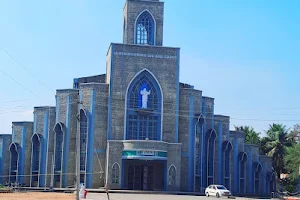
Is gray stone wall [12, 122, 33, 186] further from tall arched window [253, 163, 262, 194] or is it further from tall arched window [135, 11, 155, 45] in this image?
tall arched window [253, 163, 262, 194]

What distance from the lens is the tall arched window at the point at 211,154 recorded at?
49.2 meters

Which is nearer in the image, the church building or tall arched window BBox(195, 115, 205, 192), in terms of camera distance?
the church building

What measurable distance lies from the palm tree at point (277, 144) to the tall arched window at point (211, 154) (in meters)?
20.3

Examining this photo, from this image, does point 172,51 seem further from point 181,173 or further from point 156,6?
point 181,173

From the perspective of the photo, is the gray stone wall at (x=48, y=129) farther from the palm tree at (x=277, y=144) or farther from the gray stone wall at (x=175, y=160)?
the palm tree at (x=277, y=144)

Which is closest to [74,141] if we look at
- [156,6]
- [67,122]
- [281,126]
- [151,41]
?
[67,122]

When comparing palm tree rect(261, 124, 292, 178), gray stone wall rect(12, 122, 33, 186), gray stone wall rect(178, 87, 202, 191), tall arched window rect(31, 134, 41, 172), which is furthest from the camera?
palm tree rect(261, 124, 292, 178)

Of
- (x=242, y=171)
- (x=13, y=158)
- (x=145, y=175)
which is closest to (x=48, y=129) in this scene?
(x=13, y=158)

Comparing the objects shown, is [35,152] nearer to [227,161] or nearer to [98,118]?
[98,118]

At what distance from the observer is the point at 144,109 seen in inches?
1836

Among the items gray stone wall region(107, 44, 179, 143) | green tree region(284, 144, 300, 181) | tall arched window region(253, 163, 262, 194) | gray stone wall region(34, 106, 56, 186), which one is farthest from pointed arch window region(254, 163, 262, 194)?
gray stone wall region(34, 106, 56, 186)

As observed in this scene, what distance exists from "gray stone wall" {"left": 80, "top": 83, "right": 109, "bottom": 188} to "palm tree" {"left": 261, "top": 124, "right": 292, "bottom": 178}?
94.0ft

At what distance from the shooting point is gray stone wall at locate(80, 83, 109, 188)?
46.0 metres

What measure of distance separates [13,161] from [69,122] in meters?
7.29
